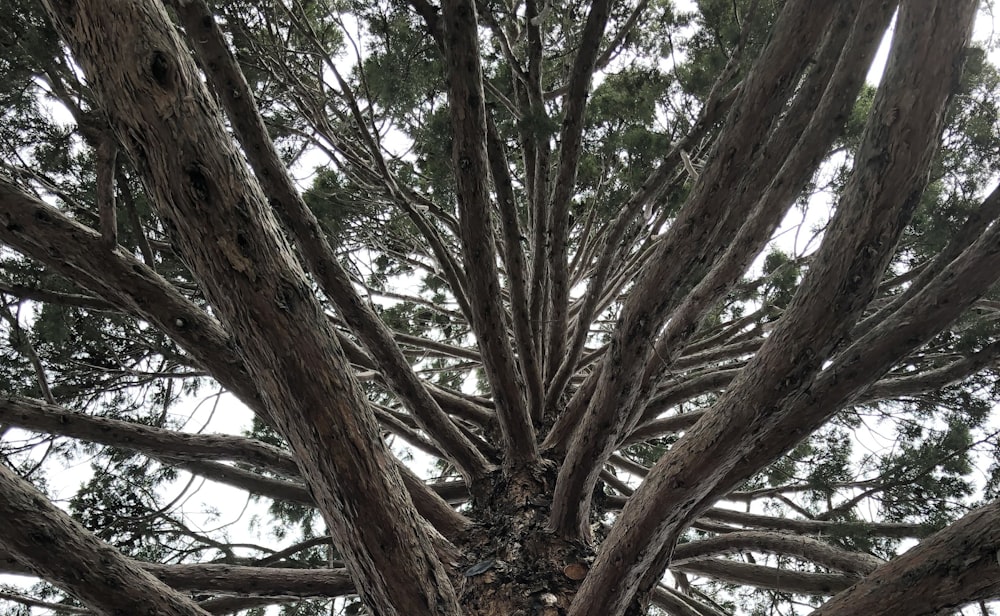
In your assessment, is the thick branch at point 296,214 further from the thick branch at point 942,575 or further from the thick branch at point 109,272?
the thick branch at point 942,575

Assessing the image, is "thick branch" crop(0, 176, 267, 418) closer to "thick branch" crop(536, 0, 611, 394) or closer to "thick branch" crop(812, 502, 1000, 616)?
"thick branch" crop(536, 0, 611, 394)

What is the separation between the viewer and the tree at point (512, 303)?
56.3 inches

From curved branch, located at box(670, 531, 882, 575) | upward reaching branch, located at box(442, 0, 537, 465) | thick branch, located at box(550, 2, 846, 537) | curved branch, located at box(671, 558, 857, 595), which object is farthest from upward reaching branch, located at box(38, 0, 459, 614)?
curved branch, located at box(671, 558, 857, 595)

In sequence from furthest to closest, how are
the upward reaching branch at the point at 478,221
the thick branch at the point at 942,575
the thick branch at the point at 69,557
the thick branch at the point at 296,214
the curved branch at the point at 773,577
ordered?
the curved branch at the point at 773,577 → the upward reaching branch at the point at 478,221 → the thick branch at the point at 296,214 → the thick branch at the point at 69,557 → the thick branch at the point at 942,575

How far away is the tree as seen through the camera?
143 centimetres

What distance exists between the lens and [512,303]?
2963mm

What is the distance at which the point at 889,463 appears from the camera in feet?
10.8

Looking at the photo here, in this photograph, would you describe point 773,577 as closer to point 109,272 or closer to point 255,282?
point 255,282

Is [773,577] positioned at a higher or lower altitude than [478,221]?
Answer: lower

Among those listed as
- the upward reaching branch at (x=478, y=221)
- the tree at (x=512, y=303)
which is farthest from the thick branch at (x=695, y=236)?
the upward reaching branch at (x=478, y=221)

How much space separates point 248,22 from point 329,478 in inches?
124

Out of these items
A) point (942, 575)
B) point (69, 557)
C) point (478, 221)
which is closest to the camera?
point (942, 575)

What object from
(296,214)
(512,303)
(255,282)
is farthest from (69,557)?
(512,303)

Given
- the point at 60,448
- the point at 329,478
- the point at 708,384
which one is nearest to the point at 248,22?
the point at 60,448
